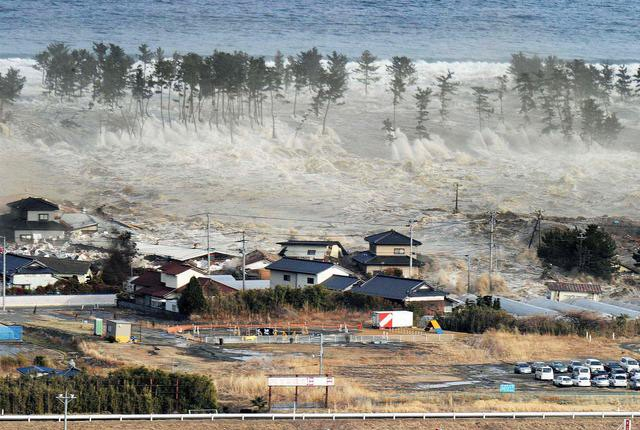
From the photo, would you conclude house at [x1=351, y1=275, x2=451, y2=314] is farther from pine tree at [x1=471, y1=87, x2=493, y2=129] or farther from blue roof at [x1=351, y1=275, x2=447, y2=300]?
pine tree at [x1=471, y1=87, x2=493, y2=129]

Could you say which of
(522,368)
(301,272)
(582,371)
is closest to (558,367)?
(522,368)

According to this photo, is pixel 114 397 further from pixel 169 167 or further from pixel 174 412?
pixel 169 167

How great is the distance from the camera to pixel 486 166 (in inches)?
3839

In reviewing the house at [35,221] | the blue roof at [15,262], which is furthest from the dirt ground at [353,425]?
the house at [35,221]

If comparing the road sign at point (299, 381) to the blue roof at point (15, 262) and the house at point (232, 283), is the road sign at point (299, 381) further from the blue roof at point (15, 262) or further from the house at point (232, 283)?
the blue roof at point (15, 262)

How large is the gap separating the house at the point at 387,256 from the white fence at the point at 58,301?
40.2 feet

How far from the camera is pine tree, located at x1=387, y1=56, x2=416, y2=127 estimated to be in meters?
114

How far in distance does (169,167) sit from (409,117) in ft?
80.2

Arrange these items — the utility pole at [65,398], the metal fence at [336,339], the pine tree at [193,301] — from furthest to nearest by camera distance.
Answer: the pine tree at [193,301] < the metal fence at [336,339] < the utility pole at [65,398]

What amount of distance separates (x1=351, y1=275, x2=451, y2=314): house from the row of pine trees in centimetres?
4255

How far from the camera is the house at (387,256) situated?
67125 mm

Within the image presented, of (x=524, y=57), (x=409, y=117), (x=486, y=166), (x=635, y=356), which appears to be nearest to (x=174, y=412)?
(x=635, y=356)

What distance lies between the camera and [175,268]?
61.3 meters

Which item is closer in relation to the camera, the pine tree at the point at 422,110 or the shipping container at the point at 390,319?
the shipping container at the point at 390,319
